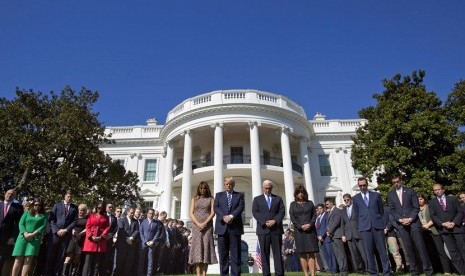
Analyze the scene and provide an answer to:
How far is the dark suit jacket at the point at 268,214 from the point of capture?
20.4 feet

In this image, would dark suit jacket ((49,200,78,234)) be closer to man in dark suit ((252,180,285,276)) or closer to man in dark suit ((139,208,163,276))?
man in dark suit ((139,208,163,276))

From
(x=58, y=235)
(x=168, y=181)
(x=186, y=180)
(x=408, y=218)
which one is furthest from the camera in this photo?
(x=168, y=181)

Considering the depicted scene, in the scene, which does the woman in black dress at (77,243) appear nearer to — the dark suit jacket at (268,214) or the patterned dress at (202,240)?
the patterned dress at (202,240)

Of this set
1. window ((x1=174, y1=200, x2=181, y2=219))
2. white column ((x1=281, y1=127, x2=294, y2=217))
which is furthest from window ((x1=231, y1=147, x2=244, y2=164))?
window ((x1=174, y1=200, x2=181, y2=219))

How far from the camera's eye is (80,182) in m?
14.4

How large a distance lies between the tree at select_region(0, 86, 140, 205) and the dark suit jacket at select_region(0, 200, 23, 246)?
6.61 metres

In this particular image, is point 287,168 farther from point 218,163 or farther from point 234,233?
point 234,233

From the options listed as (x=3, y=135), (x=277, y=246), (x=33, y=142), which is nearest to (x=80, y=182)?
(x=33, y=142)

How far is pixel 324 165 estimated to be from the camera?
28.1 metres

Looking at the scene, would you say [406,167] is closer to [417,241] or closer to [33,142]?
[417,241]

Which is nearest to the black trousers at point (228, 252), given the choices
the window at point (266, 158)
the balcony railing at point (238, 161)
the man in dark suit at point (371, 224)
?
the man in dark suit at point (371, 224)

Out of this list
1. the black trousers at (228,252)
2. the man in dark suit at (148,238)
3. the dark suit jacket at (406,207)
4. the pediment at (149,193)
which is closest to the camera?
the black trousers at (228,252)

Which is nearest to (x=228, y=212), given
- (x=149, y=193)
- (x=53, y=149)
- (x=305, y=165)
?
(x=53, y=149)

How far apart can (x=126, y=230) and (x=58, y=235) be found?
1.85 m
